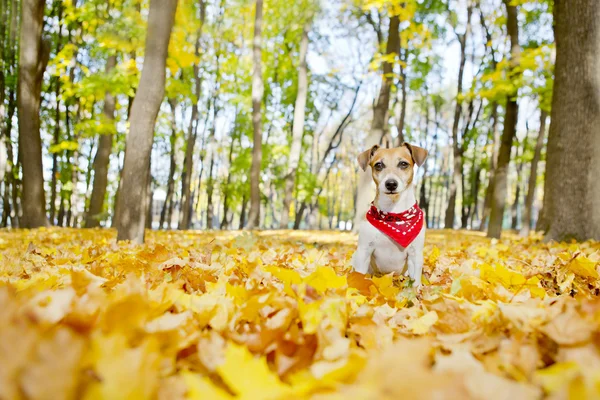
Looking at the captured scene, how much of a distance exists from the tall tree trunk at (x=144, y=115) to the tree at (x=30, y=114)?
591cm

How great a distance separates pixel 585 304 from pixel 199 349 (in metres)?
1.20

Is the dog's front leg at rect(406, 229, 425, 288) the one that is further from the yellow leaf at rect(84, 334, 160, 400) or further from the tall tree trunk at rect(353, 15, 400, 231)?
the tall tree trunk at rect(353, 15, 400, 231)

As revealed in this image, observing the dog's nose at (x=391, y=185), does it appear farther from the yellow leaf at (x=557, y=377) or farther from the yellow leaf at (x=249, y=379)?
the yellow leaf at (x=249, y=379)

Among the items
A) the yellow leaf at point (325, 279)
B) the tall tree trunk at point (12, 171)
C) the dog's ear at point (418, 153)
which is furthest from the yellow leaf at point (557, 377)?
the tall tree trunk at point (12, 171)

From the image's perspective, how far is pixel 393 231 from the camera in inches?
124

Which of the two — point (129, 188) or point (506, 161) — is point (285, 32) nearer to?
point (506, 161)

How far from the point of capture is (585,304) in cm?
135

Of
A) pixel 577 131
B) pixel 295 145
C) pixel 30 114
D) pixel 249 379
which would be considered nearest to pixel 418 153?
pixel 249 379

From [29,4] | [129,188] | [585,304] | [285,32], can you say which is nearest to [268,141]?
[285,32]

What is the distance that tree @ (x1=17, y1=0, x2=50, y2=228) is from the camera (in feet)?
33.5

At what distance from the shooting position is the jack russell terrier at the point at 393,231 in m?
3.17

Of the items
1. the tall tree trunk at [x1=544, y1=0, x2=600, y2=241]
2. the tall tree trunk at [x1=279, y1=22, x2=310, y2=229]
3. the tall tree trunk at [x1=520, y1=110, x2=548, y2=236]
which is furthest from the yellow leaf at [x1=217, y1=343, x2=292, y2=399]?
the tall tree trunk at [x1=279, y1=22, x2=310, y2=229]

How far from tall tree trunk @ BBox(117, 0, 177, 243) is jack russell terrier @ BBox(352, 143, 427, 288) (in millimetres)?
3881

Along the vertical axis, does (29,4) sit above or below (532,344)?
above
